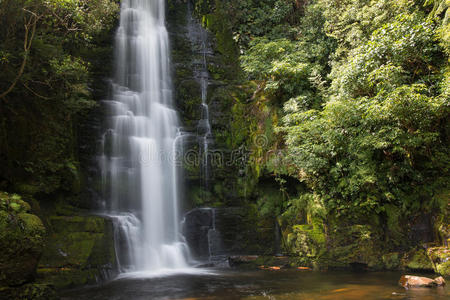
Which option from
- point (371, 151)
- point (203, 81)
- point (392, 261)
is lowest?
point (392, 261)

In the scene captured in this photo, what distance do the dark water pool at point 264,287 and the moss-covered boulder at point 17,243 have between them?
4.66 feet

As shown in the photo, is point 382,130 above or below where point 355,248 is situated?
above

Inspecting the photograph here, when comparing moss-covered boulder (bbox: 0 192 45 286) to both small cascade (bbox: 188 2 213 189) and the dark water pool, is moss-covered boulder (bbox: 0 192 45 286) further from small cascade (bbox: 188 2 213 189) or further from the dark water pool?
small cascade (bbox: 188 2 213 189)

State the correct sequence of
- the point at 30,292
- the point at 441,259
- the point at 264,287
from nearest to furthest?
1. the point at 30,292
2. the point at 264,287
3. the point at 441,259

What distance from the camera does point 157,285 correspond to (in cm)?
793

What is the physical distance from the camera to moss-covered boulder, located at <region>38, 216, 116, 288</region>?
779cm

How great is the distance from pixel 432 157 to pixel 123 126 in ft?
35.2

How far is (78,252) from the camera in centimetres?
834

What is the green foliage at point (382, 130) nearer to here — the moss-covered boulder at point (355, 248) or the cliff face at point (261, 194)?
the cliff face at point (261, 194)

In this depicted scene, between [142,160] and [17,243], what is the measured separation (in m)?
6.78

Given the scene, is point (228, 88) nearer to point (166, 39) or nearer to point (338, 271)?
point (166, 39)

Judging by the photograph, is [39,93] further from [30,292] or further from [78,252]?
[30,292]

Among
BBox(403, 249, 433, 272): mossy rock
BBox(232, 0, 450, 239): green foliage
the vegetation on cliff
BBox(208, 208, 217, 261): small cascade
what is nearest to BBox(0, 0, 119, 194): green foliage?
BBox(208, 208, 217, 261): small cascade

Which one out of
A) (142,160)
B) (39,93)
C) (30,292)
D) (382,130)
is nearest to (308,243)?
(382,130)
